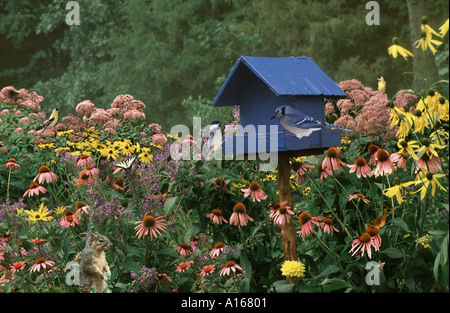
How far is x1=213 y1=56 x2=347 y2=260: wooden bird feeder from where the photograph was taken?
275 centimetres

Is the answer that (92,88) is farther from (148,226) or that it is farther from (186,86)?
(148,226)

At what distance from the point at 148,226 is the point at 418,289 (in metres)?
1.47

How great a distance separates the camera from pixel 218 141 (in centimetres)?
298

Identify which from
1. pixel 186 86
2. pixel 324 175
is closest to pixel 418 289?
pixel 324 175

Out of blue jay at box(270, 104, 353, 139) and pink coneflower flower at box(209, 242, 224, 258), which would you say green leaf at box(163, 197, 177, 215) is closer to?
pink coneflower flower at box(209, 242, 224, 258)

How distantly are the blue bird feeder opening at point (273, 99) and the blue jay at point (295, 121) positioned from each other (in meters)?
0.06

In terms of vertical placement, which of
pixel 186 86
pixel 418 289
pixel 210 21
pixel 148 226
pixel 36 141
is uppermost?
pixel 210 21

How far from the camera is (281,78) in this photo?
112 inches

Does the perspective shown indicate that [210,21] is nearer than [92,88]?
Yes

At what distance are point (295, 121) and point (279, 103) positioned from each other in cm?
23

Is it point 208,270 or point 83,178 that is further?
point 83,178

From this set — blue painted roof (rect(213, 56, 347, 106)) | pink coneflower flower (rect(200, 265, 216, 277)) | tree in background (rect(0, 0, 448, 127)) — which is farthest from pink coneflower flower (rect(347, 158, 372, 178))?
tree in background (rect(0, 0, 448, 127))

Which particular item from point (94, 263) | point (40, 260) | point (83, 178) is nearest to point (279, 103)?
point (94, 263)

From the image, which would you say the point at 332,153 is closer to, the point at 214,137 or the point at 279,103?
the point at 279,103
